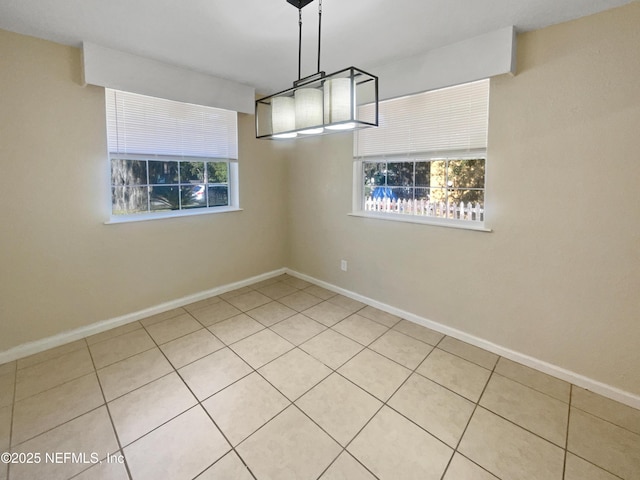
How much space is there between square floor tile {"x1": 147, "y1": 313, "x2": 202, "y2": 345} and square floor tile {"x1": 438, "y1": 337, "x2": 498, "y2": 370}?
219 cm

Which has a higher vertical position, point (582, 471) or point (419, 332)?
point (419, 332)

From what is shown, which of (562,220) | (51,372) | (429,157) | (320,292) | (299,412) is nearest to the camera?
(299,412)

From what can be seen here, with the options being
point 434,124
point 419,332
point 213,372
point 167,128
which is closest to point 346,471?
point 213,372

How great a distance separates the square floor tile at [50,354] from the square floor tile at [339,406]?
6.39 feet

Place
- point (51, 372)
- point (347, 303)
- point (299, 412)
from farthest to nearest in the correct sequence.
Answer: point (347, 303), point (51, 372), point (299, 412)

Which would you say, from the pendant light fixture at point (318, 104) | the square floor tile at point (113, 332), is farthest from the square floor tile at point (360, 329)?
the square floor tile at point (113, 332)

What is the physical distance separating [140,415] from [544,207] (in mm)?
2908

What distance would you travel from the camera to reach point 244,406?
188cm

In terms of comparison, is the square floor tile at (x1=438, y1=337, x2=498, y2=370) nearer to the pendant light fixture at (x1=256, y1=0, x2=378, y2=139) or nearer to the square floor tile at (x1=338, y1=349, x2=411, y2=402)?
the square floor tile at (x1=338, y1=349, x2=411, y2=402)

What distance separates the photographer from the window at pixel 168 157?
2734mm

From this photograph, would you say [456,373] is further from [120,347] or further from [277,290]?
[120,347]

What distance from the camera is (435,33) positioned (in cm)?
218

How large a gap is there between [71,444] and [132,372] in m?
0.59

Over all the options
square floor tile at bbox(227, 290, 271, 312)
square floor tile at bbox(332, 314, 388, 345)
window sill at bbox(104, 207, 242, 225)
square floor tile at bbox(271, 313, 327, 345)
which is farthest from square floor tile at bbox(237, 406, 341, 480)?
window sill at bbox(104, 207, 242, 225)
